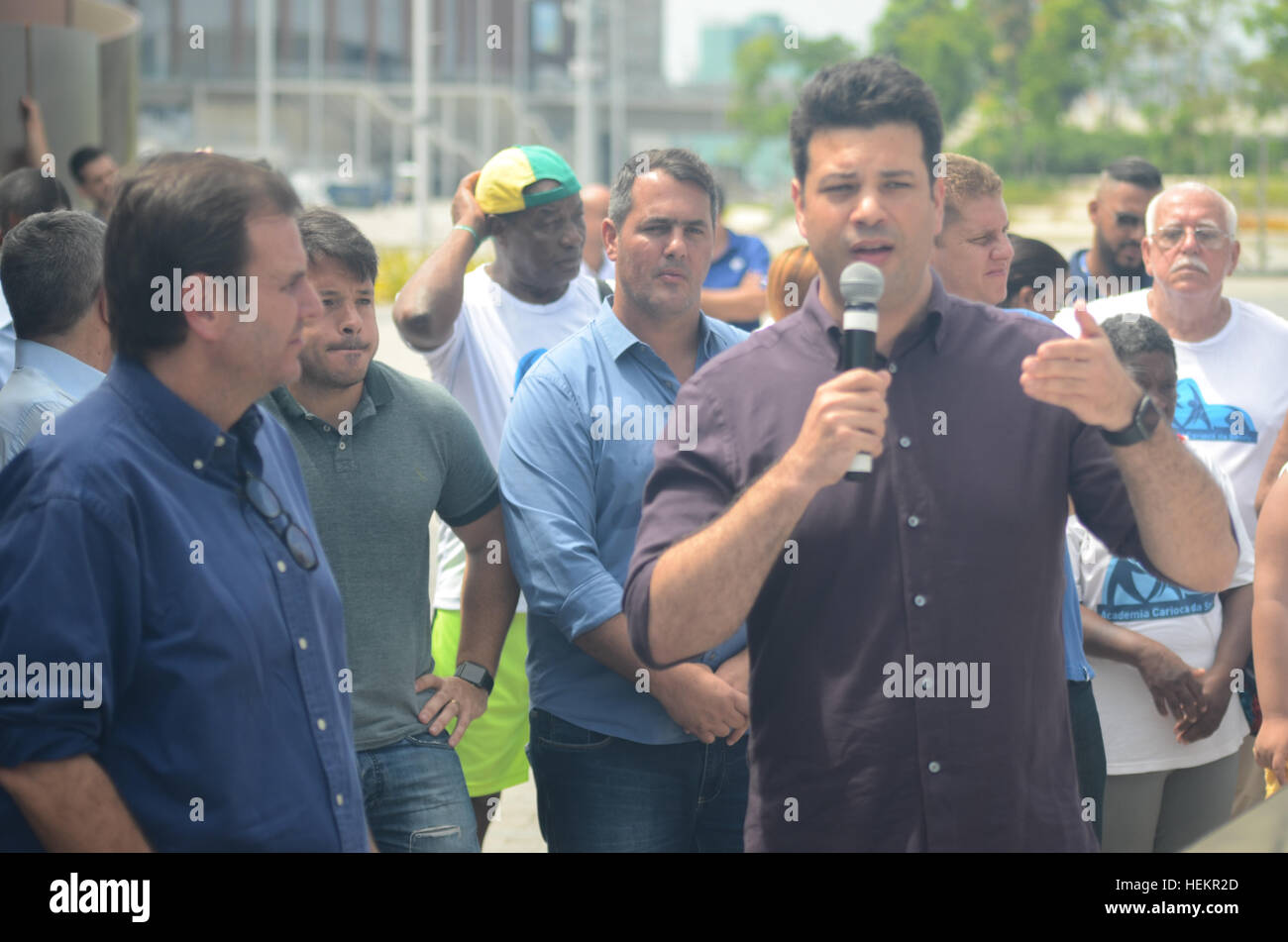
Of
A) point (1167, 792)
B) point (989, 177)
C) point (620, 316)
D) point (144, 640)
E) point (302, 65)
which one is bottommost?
point (1167, 792)

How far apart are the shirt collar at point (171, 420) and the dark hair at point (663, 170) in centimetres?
175

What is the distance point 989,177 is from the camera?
4160 mm

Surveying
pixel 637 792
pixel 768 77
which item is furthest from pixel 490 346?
pixel 768 77

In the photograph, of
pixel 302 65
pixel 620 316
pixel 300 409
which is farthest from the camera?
pixel 302 65

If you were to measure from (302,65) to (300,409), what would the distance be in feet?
204

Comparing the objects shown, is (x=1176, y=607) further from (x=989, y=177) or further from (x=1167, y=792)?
(x=989, y=177)

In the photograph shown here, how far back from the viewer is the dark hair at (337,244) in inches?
137

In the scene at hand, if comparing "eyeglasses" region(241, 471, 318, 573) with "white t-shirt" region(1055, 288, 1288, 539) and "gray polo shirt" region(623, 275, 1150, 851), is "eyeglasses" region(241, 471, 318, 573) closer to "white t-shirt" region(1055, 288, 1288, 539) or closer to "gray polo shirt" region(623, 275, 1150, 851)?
"gray polo shirt" region(623, 275, 1150, 851)

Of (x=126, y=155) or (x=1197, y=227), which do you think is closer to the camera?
(x=1197, y=227)

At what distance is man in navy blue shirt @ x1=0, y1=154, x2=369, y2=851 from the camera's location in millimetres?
2006

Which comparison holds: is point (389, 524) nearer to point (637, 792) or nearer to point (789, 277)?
point (637, 792)

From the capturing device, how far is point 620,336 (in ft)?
11.8

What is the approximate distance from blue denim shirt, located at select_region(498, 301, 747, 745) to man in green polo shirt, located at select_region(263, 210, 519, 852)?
15 centimetres
